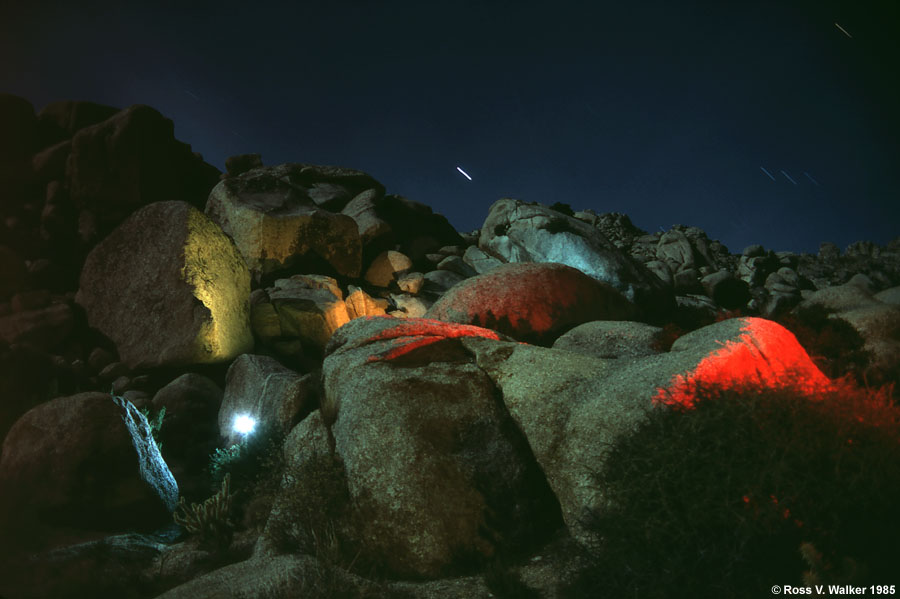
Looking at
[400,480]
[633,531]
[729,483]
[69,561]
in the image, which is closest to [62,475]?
[69,561]

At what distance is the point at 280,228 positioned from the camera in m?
19.1

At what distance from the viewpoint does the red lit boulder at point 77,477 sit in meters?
8.33

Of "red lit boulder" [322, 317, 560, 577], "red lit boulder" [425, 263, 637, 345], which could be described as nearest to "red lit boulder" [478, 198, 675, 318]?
"red lit boulder" [425, 263, 637, 345]

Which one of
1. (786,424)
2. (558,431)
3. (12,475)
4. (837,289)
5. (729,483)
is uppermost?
(837,289)

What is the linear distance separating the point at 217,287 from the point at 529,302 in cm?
1032

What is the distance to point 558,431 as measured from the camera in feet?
20.7

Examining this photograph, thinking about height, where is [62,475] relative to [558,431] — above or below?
below

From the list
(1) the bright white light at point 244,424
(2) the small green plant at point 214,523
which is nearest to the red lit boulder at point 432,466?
(2) the small green plant at point 214,523

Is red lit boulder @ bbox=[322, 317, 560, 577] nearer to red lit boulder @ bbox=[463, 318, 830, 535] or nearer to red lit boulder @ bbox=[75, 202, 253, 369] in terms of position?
red lit boulder @ bbox=[463, 318, 830, 535]

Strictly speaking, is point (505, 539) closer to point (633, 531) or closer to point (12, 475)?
point (633, 531)

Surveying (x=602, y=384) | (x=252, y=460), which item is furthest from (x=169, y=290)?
(x=602, y=384)

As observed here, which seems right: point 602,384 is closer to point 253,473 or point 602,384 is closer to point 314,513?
point 314,513

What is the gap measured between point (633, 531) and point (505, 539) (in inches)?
80.9

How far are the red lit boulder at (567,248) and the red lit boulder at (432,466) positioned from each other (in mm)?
11396
